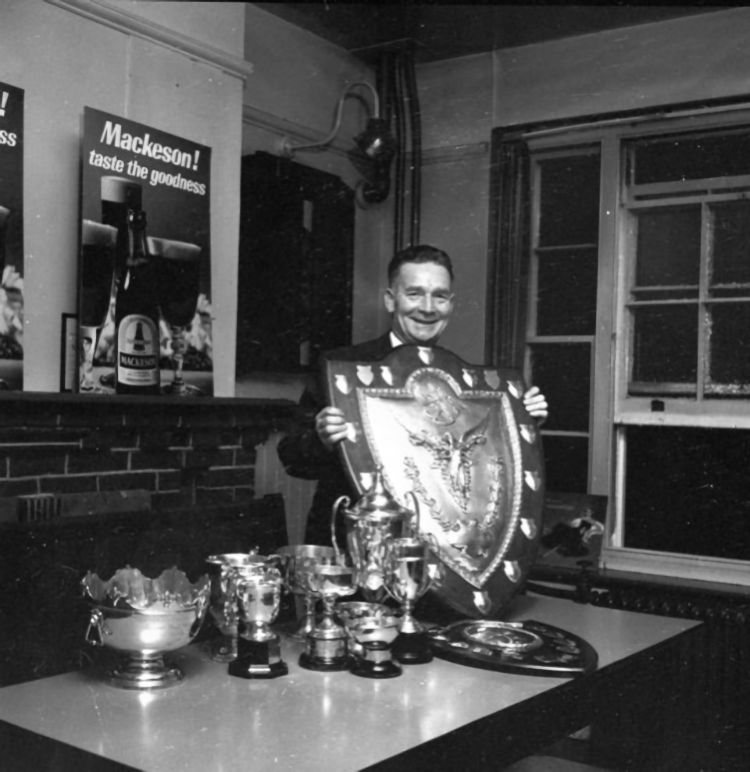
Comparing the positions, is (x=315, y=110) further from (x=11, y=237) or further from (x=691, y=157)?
(x=11, y=237)

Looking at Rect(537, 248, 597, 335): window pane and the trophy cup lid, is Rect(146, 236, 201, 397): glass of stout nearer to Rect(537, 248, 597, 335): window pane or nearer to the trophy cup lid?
the trophy cup lid

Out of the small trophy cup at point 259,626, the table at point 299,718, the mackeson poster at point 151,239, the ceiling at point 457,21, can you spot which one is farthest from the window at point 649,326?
the small trophy cup at point 259,626

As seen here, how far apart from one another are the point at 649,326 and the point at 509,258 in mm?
722

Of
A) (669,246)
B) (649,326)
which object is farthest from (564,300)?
(669,246)

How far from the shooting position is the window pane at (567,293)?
4.52 metres

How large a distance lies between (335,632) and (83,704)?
1.59 ft

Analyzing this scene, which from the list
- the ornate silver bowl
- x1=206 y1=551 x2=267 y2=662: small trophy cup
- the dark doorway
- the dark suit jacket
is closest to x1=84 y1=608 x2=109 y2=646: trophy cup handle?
the ornate silver bowl

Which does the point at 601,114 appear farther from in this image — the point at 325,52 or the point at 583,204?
the point at 325,52

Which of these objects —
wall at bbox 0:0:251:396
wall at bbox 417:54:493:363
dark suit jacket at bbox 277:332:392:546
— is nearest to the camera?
dark suit jacket at bbox 277:332:392:546

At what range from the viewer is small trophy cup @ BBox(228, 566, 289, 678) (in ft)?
5.75

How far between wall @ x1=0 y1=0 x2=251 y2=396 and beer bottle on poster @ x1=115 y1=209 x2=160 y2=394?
0.17 meters

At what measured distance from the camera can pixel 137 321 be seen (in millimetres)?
3115

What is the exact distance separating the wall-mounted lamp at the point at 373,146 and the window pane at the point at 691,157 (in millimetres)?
1157

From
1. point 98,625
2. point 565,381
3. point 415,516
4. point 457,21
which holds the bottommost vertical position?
point 98,625
